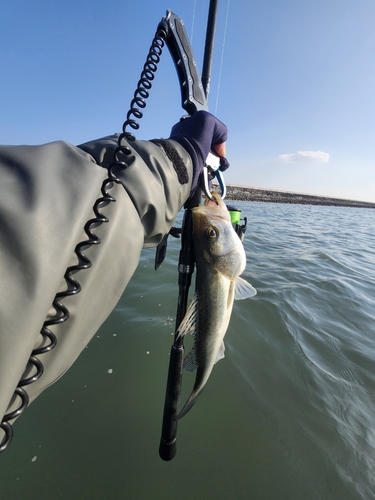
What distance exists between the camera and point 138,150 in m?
1.27

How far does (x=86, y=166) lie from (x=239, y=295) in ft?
4.77

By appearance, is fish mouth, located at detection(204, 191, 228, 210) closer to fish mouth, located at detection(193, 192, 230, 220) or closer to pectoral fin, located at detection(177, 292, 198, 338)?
fish mouth, located at detection(193, 192, 230, 220)

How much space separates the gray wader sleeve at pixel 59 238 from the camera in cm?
67

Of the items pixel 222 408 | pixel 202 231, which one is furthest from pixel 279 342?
pixel 202 231

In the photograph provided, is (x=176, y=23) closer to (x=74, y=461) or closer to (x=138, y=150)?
(x=138, y=150)

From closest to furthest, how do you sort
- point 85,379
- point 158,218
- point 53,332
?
point 53,332
point 158,218
point 85,379

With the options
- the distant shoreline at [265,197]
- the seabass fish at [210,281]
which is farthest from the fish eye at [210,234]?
the distant shoreline at [265,197]

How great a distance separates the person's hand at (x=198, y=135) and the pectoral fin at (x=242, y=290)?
0.81 m

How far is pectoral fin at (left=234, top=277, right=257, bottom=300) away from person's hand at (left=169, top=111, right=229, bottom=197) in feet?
2.67

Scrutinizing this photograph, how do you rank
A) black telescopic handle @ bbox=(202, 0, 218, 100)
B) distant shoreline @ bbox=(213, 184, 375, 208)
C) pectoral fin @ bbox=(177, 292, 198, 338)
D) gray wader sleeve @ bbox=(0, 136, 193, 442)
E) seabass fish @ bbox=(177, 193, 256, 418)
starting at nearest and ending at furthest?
gray wader sleeve @ bbox=(0, 136, 193, 442)
pectoral fin @ bbox=(177, 292, 198, 338)
seabass fish @ bbox=(177, 193, 256, 418)
black telescopic handle @ bbox=(202, 0, 218, 100)
distant shoreline @ bbox=(213, 184, 375, 208)

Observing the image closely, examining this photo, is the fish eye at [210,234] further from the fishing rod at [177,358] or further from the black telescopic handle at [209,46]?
the black telescopic handle at [209,46]

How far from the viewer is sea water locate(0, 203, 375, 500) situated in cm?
180

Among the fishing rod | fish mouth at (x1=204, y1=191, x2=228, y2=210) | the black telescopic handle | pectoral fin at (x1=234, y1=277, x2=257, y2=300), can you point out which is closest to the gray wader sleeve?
the fishing rod

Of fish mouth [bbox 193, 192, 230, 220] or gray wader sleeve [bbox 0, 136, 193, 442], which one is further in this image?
fish mouth [bbox 193, 192, 230, 220]
